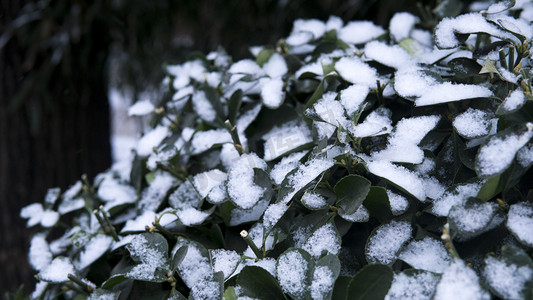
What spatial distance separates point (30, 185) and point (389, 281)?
5.82 feet

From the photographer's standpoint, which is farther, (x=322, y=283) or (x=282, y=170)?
(x=282, y=170)

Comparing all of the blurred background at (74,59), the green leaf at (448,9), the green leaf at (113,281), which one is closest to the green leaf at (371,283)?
the green leaf at (113,281)

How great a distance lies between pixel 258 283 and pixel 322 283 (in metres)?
0.08

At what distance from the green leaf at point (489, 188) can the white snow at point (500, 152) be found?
0.03 m

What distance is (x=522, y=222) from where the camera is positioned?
49 cm

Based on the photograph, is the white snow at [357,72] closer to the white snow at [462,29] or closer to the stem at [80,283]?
the white snow at [462,29]

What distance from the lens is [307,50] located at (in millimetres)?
969

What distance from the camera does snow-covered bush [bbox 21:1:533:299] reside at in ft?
1.64

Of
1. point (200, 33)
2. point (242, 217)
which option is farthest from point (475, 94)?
point (200, 33)

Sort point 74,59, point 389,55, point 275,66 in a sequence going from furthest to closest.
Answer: point 74,59, point 275,66, point 389,55

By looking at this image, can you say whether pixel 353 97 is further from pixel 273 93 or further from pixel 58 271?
pixel 58 271

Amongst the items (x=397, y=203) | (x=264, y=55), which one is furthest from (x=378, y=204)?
(x=264, y=55)

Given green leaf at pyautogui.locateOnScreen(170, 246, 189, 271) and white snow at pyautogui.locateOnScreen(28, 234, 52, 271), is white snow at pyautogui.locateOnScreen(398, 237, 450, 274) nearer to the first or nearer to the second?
green leaf at pyautogui.locateOnScreen(170, 246, 189, 271)

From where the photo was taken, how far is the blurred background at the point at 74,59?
184 cm
